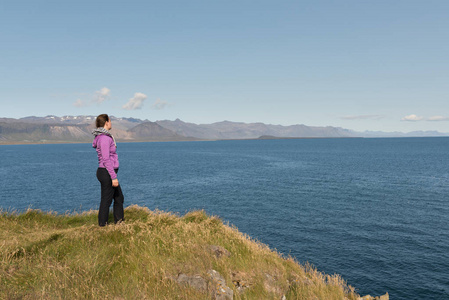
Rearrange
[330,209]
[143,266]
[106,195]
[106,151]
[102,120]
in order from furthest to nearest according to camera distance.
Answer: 1. [330,209]
2. [106,195]
3. [102,120]
4. [106,151]
5. [143,266]

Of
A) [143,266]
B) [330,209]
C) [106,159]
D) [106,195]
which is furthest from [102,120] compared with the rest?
[330,209]

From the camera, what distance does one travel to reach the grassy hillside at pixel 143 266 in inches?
242

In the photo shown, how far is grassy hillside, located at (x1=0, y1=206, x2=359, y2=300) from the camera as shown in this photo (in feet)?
20.1

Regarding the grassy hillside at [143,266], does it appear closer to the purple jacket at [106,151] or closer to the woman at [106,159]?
the woman at [106,159]

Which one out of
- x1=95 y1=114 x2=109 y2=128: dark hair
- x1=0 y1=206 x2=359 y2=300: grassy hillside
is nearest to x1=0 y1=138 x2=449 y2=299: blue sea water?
x1=0 y1=206 x2=359 y2=300: grassy hillside

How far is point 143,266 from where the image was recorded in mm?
7613

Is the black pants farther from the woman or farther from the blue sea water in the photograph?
the blue sea water

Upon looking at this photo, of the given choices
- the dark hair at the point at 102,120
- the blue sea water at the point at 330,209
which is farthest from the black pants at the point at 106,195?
the blue sea water at the point at 330,209

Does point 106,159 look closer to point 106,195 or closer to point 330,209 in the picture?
point 106,195

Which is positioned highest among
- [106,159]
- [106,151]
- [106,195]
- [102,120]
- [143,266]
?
[102,120]

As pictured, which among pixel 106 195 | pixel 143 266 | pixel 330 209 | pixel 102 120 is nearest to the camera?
pixel 143 266

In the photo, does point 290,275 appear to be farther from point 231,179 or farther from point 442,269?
point 231,179

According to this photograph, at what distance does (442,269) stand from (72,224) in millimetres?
27476

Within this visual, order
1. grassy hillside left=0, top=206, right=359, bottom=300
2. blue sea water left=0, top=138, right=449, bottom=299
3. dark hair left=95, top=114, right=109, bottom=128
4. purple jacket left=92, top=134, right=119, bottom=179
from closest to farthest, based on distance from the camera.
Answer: grassy hillside left=0, top=206, right=359, bottom=300 < purple jacket left=92, top=134, right=119, bottom=179 < dark hair left=95, top=114, right=109, bottom=128 < blue sea water left=0, top=138, right=449, bottom=299
